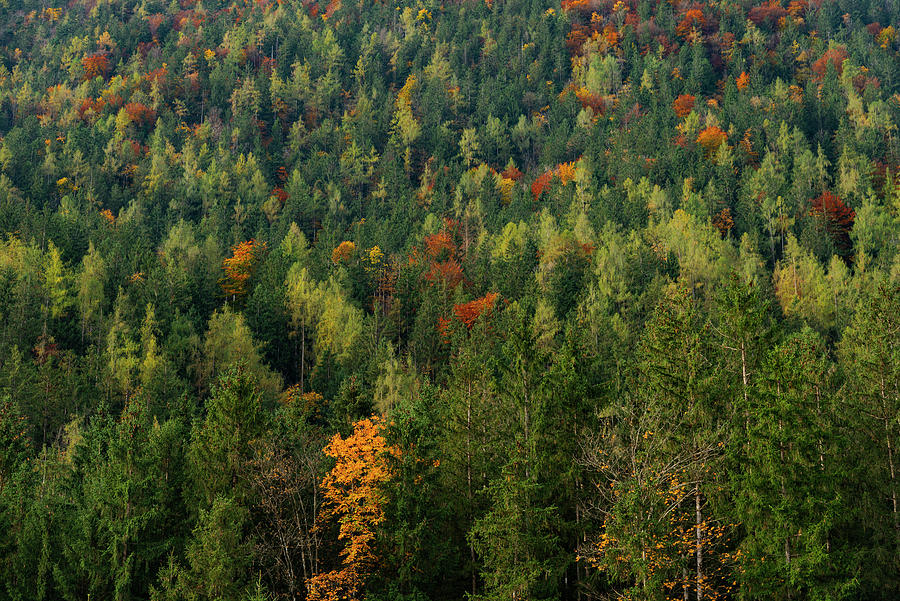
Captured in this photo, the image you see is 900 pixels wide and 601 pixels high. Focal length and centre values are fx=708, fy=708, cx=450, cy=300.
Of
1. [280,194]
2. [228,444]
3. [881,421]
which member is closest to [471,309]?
[228,444]

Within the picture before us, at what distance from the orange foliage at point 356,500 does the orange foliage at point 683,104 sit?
402 ft

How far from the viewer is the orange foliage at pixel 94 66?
6817 inches

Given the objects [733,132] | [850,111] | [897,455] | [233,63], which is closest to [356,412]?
[897,455]

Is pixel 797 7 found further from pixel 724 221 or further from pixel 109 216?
pixel 109 216

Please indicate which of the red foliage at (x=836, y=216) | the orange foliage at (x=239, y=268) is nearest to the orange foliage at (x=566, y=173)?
the red foliage at (x=836, y=216)

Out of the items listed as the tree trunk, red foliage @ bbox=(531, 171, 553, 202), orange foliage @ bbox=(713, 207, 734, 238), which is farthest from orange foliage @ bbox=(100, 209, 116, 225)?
the tree trunk

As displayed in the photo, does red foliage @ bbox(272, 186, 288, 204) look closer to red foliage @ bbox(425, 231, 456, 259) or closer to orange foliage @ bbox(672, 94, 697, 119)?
red foliage @ bbox(425, 231, 456, 259)

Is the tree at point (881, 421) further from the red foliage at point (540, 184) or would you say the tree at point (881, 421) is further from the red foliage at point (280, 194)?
the red foliage at point (280, 194)

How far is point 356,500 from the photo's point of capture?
31.3m

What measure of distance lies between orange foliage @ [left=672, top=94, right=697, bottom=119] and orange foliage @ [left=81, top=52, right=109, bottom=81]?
13599 centimetres

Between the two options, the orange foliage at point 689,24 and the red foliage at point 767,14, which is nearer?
the orange foliage at point 689,24

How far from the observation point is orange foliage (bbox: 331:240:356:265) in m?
91.9

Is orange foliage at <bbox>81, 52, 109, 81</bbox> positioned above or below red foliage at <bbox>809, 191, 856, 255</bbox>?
above

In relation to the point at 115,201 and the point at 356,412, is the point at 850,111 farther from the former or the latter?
the point at 115,201
